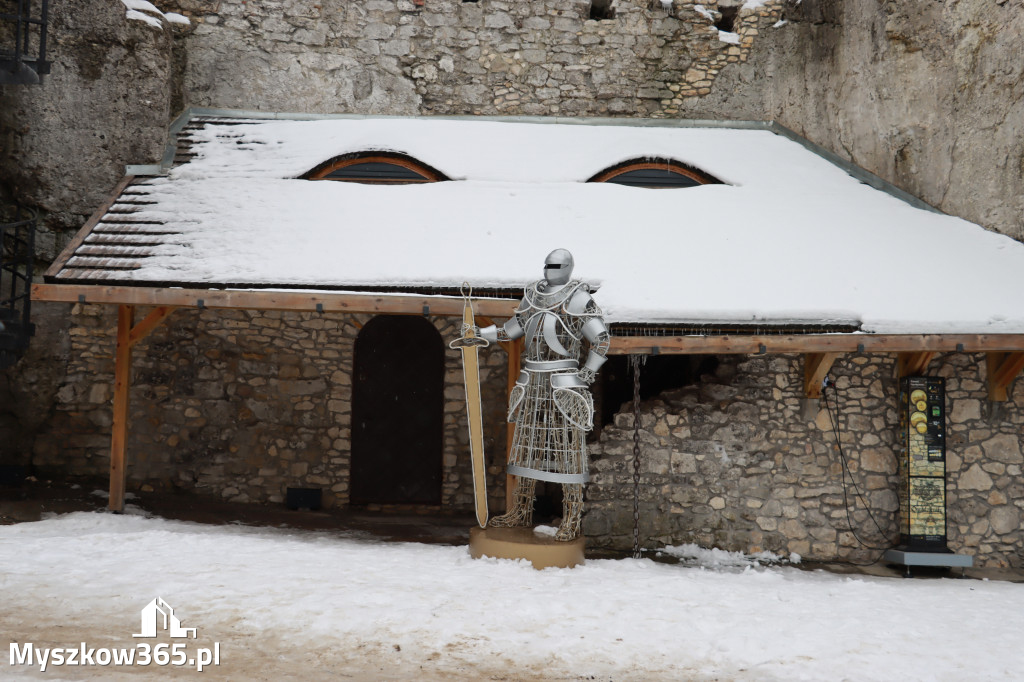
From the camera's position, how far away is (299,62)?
10.7 m

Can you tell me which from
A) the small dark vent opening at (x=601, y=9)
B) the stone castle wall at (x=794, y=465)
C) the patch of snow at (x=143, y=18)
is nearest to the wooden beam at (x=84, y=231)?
the patch of snow at (x=143, y=18)

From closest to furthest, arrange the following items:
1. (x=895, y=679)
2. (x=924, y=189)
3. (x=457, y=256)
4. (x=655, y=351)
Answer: (x=895, y=679), (x=655, y=351), (x=457, y=256), (x=924, y=189)

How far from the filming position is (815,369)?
255 inches

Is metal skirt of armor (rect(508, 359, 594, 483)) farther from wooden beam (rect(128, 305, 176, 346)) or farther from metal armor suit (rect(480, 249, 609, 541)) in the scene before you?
wooden beam (rect(128, 305, 176, 346))

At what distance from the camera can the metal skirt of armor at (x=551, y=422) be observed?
5492mm

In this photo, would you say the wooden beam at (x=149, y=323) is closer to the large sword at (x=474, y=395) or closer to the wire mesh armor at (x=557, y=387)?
the large sword at (x=474, y=395)

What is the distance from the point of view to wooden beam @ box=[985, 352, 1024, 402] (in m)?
6.42

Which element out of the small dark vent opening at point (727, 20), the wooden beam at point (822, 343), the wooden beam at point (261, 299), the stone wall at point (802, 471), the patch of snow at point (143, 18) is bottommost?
the stone wall at point (802, 471)

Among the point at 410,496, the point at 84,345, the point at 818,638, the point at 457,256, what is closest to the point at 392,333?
the point at 410,496

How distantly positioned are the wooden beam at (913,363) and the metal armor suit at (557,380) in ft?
9.95

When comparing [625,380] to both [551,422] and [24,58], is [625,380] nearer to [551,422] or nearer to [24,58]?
[551,422]

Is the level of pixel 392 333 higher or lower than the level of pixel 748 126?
lower

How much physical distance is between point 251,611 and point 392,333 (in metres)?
5.45

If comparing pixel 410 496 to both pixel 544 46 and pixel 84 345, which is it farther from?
pixel 544 46
